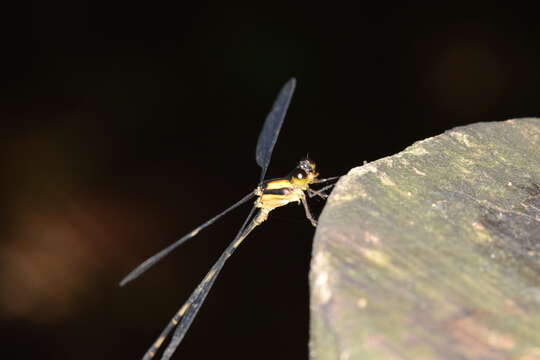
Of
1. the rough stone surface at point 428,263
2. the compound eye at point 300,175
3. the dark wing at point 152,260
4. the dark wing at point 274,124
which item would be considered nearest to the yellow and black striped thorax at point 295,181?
the compound eye at point 300,175

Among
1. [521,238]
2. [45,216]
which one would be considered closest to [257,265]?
[45,216]

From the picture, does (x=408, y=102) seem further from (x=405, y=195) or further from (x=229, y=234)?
(x=405, y=195)

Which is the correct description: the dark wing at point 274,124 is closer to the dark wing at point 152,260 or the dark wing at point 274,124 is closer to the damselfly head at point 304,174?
the damselfly head at point 304,174

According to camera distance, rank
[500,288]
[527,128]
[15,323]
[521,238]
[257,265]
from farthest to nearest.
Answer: [257,265] < [15,323] < [527,128] < [521,238] < [500,288]

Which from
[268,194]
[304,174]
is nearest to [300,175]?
[304,174]

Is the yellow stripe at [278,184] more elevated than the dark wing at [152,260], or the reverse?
the dark wing at [152,260]

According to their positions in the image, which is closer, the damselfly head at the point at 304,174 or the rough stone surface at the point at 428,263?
the rough stone surface at the point at 428,263

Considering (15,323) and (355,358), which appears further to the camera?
(15,323)

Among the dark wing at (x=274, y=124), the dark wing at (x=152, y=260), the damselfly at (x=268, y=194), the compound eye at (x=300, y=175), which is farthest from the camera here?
the dark wing at (x=274, y=124)
